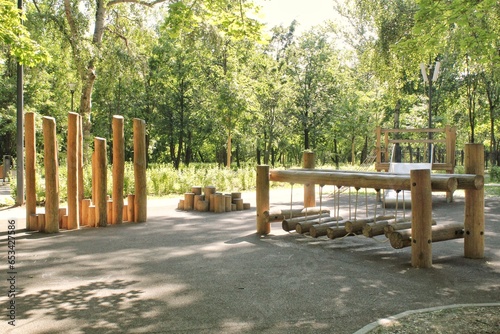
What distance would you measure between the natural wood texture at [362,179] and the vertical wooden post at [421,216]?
227 millimetres

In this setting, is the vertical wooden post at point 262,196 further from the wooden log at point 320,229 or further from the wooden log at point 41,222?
the wooden log at point 41,222

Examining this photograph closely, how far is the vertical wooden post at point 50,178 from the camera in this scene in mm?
7668

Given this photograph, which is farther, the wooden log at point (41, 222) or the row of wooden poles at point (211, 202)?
the row of wooden poles at point (211, 202)

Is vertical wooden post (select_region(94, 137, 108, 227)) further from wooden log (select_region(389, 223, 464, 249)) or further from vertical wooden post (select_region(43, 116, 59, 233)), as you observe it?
wooden log (select_region(389, 223, 464, 249))

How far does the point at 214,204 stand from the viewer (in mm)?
10633

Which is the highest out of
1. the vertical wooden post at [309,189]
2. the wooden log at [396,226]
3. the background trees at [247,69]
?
the background trees at [247,69]

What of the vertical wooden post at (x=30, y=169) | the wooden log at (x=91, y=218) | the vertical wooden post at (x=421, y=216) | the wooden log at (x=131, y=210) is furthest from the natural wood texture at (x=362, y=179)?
the vertical wooden post at (x=30, y=169)

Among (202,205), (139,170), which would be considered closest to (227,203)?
(202,205)

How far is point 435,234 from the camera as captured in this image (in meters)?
5.88

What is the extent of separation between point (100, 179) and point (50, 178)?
0.90 m

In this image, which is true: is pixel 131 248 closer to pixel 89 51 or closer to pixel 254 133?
pixel 89 51

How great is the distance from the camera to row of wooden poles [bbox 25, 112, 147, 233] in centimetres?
775

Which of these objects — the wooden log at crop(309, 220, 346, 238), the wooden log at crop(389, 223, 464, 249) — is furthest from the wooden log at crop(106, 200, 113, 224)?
the wooden log at crop(389, 223, 464, 249)

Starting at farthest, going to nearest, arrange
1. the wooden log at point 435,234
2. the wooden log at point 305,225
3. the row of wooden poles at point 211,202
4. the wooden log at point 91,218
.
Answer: the row of wooden poles at point 211,202 < the wooden log at point 91,218 < the wooden log at point 305,225 < the wooden log at point 435,234
